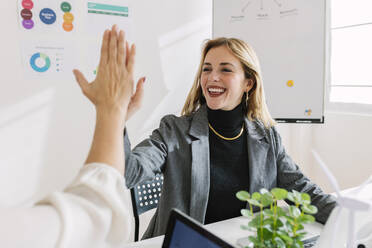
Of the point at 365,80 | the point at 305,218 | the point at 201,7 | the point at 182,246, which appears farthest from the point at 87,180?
the point at 365,80

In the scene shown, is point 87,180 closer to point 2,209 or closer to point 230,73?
point 2,209

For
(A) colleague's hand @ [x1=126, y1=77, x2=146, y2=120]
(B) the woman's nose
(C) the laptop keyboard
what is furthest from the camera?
(B) the woman's nose

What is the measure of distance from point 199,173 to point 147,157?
27 centimetres

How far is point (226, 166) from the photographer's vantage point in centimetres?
163

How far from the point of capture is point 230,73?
5.80ft

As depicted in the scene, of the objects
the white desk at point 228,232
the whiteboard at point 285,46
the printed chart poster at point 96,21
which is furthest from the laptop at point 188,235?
the whiteboard at point 285,46

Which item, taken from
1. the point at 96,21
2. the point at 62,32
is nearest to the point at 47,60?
the point at 62,32

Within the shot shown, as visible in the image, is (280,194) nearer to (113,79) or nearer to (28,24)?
(113,79)

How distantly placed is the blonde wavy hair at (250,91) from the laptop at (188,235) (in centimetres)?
110

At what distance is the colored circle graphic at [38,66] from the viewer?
2.14 meters

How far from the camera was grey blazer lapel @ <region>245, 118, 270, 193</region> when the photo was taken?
1576mm

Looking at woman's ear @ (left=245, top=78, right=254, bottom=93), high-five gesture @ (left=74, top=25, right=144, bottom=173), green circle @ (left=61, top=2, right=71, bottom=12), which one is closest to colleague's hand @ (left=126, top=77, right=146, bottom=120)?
high-five gesture @ (left=74, top=25, right=144, bottom=173)

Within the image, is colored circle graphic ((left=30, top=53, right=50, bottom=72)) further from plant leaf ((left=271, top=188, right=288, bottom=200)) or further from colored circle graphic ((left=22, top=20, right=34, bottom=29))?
plant leaf ((left=271, top=188, right=288, bottom=200))

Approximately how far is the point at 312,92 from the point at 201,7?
1140 mm
